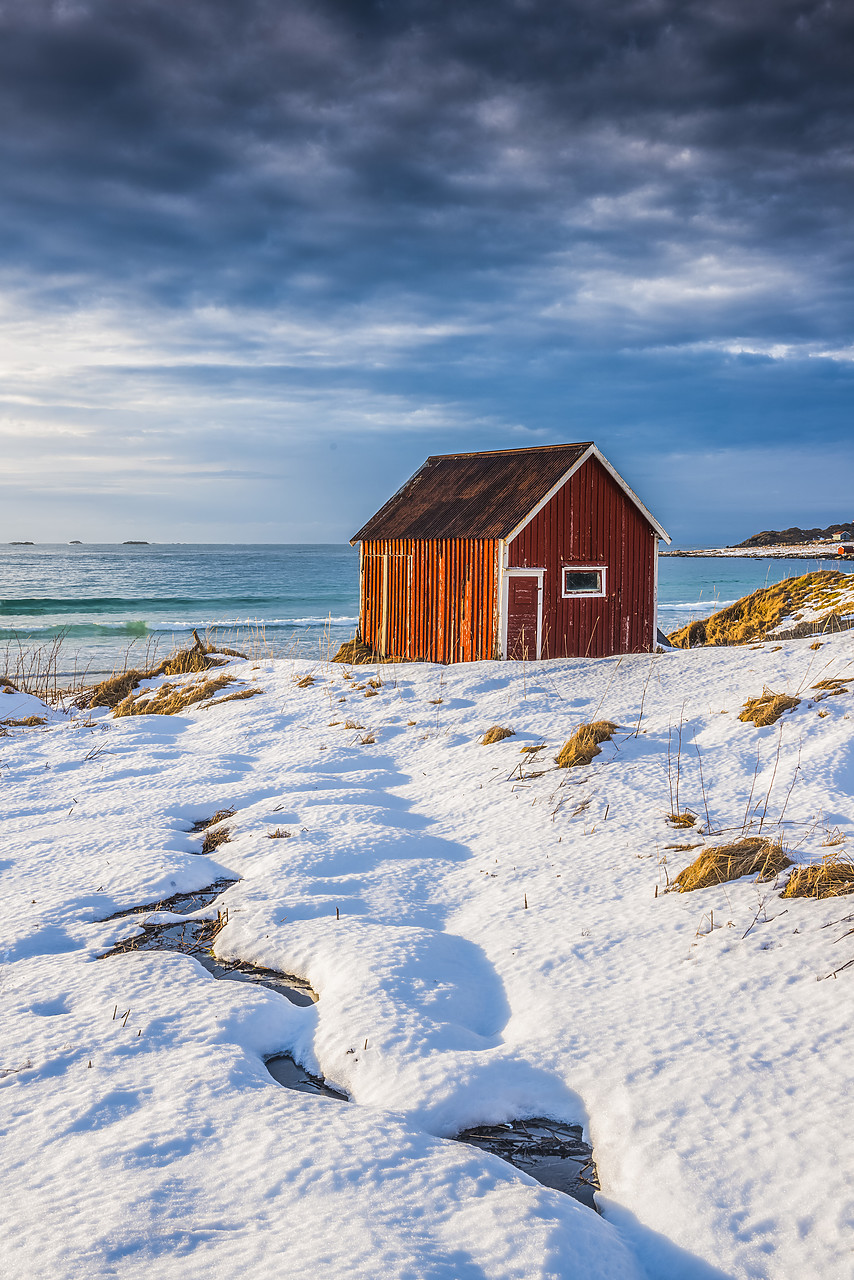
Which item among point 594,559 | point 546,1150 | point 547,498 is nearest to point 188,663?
point 547,498

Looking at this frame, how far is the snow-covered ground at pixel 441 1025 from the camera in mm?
3021

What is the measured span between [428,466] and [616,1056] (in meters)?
17.4

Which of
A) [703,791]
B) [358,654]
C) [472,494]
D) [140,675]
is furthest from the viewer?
[358,654]

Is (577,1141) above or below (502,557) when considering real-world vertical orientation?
below

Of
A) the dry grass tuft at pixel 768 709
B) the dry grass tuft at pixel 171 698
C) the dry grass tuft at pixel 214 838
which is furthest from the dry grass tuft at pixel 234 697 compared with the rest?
the dry grass tuft at pixel 768 709

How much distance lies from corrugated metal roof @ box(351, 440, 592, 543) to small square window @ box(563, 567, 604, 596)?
179 centimetres

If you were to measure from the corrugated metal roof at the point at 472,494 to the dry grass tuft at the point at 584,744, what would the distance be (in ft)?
23.1

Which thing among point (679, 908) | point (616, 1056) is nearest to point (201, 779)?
point (679, 908)

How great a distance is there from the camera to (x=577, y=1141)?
3750mm

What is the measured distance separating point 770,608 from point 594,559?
5604mm

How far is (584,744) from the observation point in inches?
336

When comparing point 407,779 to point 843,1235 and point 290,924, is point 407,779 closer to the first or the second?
point 290,924

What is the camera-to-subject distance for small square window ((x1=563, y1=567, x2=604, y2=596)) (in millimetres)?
16656

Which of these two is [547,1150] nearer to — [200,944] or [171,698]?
[200,944]
